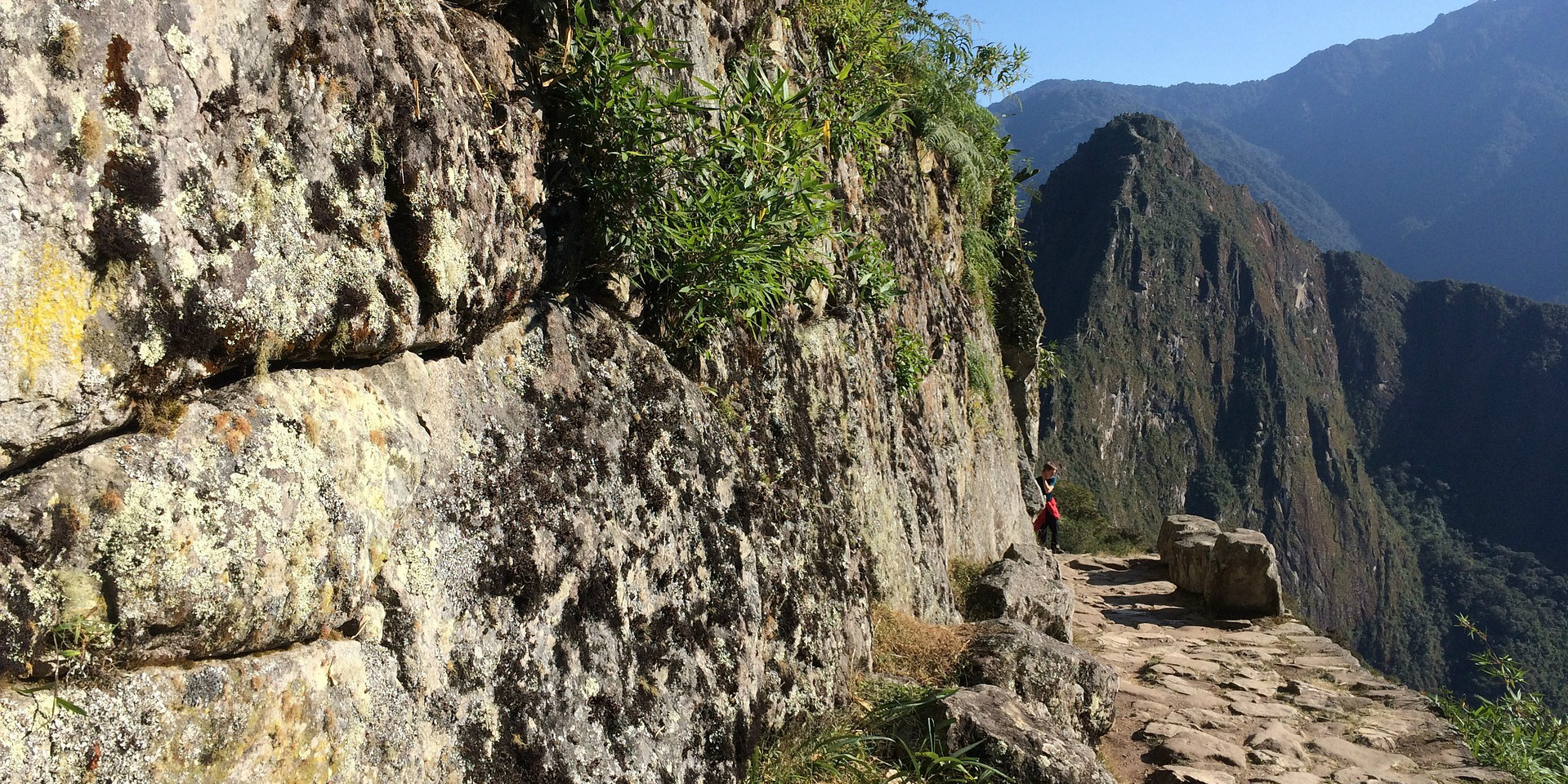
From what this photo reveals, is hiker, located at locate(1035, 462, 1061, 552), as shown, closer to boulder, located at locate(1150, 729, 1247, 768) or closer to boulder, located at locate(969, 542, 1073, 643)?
boulder, located at locate(969, 542, 1073, 643)

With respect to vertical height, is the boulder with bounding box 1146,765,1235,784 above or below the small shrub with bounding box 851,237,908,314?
below

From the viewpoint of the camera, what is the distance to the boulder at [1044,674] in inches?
191

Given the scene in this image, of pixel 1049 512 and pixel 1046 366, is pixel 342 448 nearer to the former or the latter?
pixel 1049 512

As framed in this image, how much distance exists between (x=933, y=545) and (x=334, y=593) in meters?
5.09

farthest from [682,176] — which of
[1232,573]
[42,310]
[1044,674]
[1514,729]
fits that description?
[1232,573]

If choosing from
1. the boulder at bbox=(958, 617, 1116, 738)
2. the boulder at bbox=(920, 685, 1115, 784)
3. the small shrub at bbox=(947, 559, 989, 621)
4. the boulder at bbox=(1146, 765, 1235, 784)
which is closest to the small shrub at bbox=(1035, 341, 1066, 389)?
the small shrub at bbox=(947, 559, 989, 621)

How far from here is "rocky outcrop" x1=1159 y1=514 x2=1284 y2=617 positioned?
37.6 ft

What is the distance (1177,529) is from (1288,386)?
144193 millimetres

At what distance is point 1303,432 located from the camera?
138 metres

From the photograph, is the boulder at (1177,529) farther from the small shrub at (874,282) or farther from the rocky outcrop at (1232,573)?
the small shrub at (874,282)

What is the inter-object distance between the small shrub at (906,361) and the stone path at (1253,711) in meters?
2.95

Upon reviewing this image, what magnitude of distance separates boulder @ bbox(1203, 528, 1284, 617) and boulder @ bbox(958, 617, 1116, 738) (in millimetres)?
7058

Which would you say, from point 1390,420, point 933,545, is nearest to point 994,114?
point 933,545

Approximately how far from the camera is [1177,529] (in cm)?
1401
